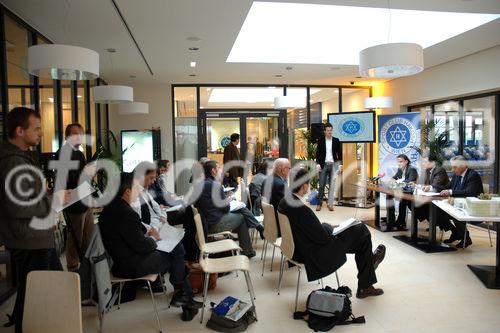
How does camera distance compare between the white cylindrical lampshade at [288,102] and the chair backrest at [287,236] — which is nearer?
the chair backrest at [287,236]

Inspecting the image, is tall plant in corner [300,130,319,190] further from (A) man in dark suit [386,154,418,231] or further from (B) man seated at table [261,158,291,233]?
(B) man seated at table [261,158,291,233]

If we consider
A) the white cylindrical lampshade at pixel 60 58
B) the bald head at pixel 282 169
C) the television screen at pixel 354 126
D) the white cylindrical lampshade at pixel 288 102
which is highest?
the white cylindrical lampshade at pixel 288 102

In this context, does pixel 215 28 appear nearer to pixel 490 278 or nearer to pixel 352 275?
pixel 352 275

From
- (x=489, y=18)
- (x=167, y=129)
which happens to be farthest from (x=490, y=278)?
(x=167, y=129)

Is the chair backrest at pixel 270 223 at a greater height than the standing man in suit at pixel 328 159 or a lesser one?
lesser

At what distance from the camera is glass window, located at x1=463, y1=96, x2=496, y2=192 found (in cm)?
668

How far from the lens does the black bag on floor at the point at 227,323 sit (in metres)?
3.07

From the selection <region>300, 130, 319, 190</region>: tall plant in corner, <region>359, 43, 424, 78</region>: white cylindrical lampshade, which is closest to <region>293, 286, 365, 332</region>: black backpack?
<region>359, 43, 424, 78</region>: white cylindrical lampshade

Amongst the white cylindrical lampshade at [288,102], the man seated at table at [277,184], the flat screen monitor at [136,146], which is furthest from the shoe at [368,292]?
the flat screen monitor at [136,146]

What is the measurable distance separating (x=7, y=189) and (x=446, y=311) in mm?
3589

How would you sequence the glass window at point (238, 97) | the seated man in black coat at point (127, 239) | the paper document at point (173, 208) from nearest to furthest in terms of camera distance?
the seated man in black coat at point (127, 239) → the paper document at point (173, 208) → the glass window at point (238, 97)

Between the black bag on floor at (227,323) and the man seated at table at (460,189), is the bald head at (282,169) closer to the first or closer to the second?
the black bag on floor at (227,323)

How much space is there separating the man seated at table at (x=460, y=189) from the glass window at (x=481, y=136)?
1775mm

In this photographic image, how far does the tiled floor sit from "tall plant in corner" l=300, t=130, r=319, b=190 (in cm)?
415
